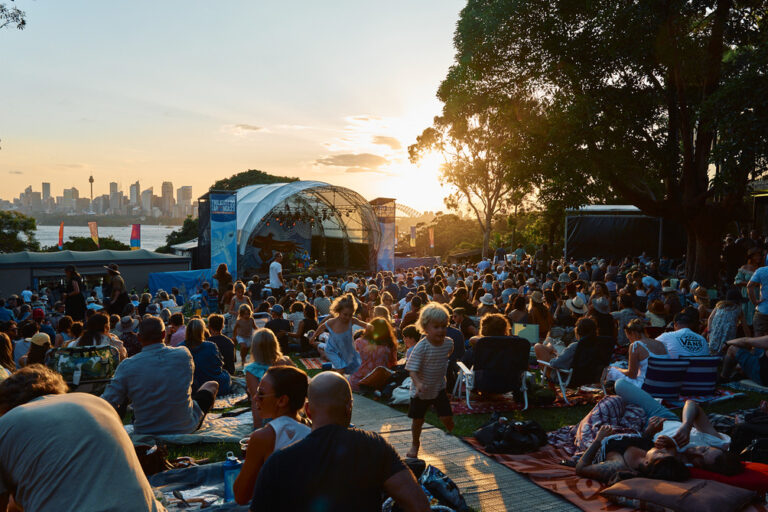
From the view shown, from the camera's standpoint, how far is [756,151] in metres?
9.90

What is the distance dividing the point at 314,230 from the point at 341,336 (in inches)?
1125

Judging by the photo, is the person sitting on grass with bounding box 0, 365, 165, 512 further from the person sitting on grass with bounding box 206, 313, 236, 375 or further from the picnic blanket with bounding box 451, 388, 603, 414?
the person sitting on grass with bounding box 206, 313, 236, 375

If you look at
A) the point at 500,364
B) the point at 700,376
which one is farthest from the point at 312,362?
the point at 700,376

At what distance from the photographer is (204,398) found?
5715mm

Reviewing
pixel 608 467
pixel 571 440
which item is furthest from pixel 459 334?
pixel 608 467

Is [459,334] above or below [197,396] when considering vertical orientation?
above

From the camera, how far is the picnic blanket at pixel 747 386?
720 cm

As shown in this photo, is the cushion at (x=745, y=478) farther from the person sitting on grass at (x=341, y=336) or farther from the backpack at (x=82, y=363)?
the backpack at (x=82, y=363)

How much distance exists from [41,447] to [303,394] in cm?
121

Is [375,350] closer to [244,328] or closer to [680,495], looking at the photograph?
[244,328]

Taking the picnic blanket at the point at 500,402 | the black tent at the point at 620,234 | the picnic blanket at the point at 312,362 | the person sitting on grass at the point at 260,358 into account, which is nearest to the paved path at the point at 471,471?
the picnic blanket at the point at 500,402

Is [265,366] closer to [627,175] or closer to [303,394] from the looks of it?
[303,394]

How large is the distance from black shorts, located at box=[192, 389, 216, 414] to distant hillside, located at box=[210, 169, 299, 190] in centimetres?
4921

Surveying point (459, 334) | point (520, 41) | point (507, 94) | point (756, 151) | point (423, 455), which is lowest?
point (423, 455)
